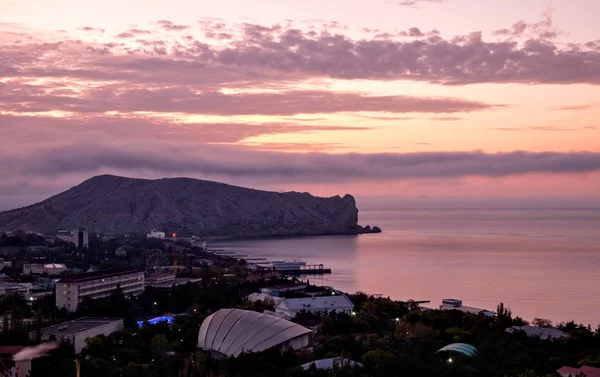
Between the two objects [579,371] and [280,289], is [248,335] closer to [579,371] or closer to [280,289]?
[579,371]

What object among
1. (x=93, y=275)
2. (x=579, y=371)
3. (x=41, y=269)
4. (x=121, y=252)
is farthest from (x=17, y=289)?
(x=121, y=252)

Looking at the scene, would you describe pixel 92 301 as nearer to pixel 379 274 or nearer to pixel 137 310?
pixel 137 310

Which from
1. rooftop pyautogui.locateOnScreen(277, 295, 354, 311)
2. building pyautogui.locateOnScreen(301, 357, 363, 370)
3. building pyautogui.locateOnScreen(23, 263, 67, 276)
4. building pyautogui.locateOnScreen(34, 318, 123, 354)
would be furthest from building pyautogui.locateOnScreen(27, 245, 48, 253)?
building pyautogui.locateOnScreen(301, 357, 363, 370)

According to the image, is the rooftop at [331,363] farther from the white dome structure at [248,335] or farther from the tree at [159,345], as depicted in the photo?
the tree at [159,345]

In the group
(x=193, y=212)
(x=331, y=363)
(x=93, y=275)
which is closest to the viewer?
(x=331, y=363)

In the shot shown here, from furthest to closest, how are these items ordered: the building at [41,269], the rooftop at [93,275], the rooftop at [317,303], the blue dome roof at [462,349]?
the building at [41,269]
the rooftop at [93,275]
the rooftop at [317,303]
the blue dome roof at [462,349]

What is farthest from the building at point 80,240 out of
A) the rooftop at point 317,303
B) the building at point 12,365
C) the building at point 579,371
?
the building at point 579,371
